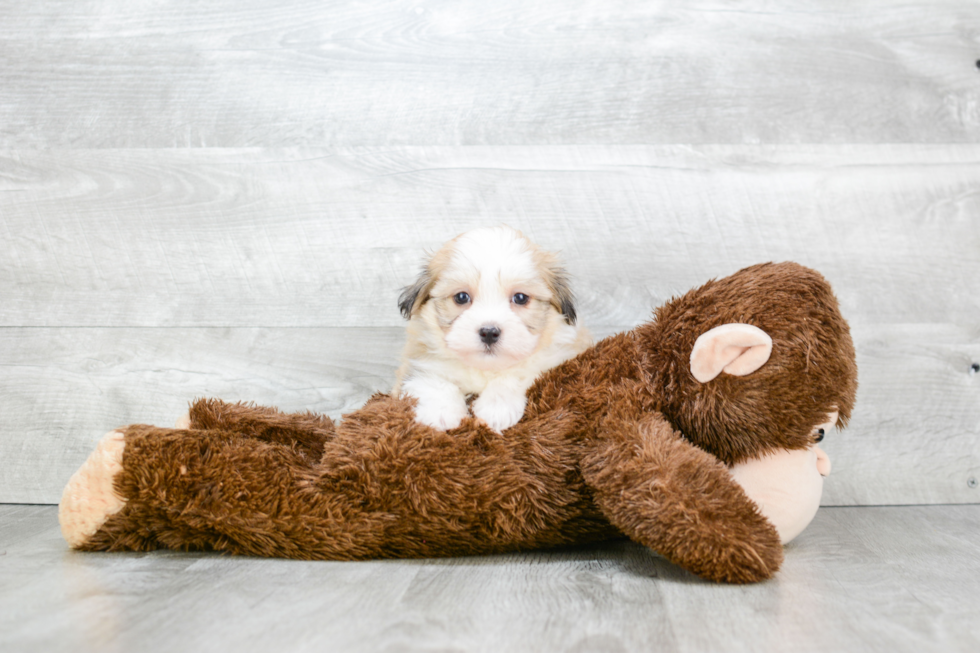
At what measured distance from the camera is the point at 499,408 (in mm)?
1450

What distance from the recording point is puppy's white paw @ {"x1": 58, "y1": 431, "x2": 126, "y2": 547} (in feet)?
4.56

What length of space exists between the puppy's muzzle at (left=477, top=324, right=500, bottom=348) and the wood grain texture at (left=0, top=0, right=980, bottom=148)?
2.54 feet

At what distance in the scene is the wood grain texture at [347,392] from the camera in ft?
6.56

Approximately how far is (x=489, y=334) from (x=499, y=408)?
5.9 inches

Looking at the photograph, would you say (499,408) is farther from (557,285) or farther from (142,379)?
(142,379)

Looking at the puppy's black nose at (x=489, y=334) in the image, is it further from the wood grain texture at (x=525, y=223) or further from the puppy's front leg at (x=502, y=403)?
the wood grain texture at (x=525, y=223)

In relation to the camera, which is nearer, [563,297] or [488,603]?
[488,603]

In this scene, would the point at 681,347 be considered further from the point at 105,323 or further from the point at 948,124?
the point at 105,323

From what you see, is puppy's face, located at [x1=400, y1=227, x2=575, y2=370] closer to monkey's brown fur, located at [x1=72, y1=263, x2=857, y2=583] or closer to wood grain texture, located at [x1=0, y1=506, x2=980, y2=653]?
monkey's brown fur, located at [x1=72, y1=263, x2=857, y2=583]

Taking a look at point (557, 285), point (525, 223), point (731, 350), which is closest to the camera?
point (731, 350)

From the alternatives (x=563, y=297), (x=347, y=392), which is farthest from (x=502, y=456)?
A: (x=347, y=392)

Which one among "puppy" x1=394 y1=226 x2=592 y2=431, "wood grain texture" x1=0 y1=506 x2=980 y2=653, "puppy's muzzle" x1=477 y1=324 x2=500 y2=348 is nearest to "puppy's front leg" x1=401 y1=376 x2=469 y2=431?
"puppy" x1=394 y1=226 x2=592 y2=431

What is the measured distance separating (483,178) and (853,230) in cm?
97

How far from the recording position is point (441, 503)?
135cm
